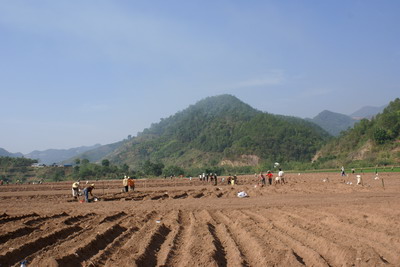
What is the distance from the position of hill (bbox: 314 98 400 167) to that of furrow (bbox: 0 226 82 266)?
170 feet

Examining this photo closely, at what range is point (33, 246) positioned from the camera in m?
8.88

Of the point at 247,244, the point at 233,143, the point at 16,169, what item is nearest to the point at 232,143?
the point at 233,143

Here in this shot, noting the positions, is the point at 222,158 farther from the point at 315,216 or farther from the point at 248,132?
the point at 315,216

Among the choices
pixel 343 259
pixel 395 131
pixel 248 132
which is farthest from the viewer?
pixel 248 132

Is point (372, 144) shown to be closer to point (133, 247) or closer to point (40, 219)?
point (40, 219)

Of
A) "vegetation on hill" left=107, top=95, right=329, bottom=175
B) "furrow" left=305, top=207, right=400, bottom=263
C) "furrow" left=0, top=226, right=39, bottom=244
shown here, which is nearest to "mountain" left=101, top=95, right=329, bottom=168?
"vegetation on hill" left=107, top=95, right=329, bottom=175

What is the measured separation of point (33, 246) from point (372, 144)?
217 ft

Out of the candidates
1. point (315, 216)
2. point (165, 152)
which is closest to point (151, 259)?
point (315, 216)

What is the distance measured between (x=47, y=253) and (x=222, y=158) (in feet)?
348

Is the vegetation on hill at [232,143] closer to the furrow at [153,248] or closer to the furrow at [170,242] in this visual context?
the furrow at [170,242]

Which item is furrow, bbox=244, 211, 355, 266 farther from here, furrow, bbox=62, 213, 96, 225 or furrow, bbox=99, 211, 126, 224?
furrow, bbox=62, 213, 96, 225

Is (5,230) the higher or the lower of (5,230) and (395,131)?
the lower

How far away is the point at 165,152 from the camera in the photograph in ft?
476

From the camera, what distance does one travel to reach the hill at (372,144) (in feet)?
190
